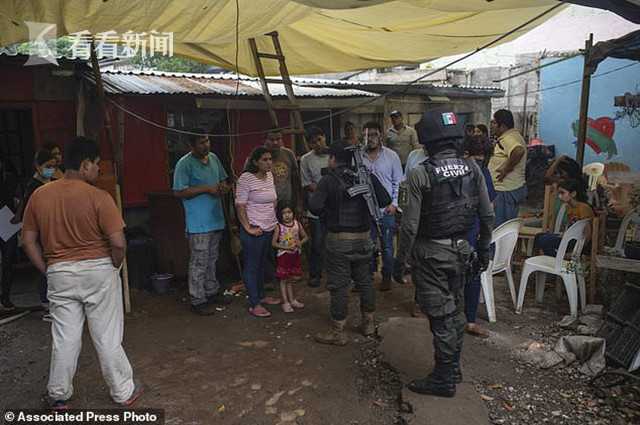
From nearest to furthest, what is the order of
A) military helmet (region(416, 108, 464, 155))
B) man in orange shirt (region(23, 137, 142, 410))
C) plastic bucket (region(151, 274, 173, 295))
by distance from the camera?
man in orange shirt (region(23, 137, 142, 410))
military helmet (region(416, 108, 464, 155))
plastic bucket (region(151, 274, 173, 295))

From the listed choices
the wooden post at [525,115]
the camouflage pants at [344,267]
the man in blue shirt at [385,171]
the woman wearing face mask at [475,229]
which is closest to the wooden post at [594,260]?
the woman wearing face mask at [475,229]

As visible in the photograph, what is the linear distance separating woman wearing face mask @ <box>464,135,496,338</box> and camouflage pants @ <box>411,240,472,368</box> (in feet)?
2.69

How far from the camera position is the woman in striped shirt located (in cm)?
514

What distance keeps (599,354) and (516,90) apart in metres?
13.7

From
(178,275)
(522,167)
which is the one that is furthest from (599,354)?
(178,275)

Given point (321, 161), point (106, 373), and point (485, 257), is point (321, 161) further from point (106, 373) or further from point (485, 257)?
point (106, 373)

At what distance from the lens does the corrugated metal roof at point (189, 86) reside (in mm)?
7000

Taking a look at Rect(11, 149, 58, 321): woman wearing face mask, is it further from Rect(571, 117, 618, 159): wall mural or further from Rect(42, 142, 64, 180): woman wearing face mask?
Rect(571, 117, 618, 159): wall mural

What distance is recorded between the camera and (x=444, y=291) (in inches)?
139

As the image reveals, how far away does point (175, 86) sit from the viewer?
7.56 metres

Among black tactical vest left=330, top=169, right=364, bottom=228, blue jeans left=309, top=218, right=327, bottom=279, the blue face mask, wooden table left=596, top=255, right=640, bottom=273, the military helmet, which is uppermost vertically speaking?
the military helmet

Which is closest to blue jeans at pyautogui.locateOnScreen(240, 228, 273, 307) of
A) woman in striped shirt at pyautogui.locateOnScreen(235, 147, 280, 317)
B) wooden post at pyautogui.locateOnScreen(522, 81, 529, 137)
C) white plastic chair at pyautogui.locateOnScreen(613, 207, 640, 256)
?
woman in striped shirt at pyautogui.locateOnScreen(235, 147, 280, 317)

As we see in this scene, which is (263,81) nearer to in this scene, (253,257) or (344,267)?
(253,257)

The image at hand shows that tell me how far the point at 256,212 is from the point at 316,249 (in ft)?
4.87
